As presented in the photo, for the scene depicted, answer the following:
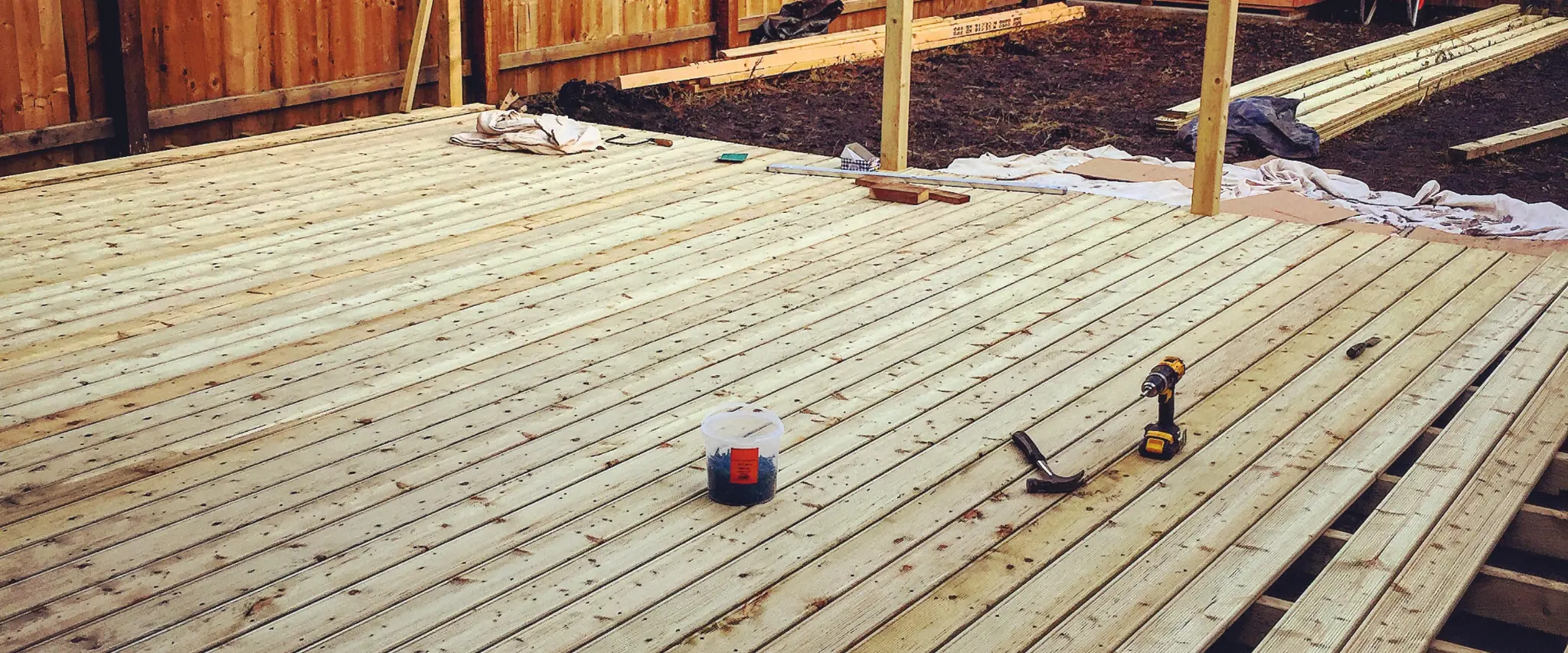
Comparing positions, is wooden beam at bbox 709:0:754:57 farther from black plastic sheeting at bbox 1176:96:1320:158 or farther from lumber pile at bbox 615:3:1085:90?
black plastic sheeting at bbox 1176:96:1320:158

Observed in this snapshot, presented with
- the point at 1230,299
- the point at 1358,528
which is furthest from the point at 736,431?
the point at 1230,299

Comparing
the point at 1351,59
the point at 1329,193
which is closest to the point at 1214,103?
the point at 1329,193

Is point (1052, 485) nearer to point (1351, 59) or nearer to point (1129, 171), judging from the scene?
point (1129, 171)

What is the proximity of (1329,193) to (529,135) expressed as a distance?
3.72 metres

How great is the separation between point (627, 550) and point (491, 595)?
0.99 feet

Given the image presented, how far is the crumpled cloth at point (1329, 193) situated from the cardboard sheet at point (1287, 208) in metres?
0.13

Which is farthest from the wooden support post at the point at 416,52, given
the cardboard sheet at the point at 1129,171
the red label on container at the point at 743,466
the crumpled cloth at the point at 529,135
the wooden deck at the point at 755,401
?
the red label on container at the point at 743,466

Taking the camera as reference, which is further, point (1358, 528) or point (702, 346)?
point (702, 346)

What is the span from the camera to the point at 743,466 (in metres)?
2.96

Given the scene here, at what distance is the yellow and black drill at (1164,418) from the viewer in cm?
321

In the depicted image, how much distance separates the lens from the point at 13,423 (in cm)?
336

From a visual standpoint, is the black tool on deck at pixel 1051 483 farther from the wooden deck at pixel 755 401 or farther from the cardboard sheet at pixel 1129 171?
the cardboard sheet at pixel 1129 171

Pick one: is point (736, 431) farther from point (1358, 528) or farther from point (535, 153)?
point (535, 153)

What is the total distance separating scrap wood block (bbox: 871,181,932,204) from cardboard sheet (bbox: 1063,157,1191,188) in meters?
1.19
